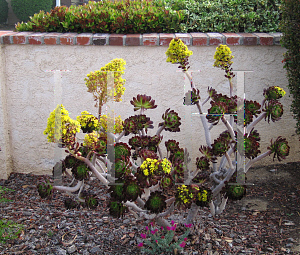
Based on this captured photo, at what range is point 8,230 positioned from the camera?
8.50 feet

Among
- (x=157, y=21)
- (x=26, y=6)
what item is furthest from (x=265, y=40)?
(x=26, y=6)

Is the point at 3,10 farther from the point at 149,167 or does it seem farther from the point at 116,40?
the point at 149,167

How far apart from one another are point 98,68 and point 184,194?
6.75 feet

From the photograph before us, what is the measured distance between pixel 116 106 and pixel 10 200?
1429 millimetres

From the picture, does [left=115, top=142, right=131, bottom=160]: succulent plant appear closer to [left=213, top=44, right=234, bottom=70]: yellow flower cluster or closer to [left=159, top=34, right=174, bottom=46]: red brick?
[left=213, top=44, right=234, bottom=70]: yellow flower cluster

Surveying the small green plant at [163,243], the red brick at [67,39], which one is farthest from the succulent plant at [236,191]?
the red brick at [67,39]

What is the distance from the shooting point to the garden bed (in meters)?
2.36

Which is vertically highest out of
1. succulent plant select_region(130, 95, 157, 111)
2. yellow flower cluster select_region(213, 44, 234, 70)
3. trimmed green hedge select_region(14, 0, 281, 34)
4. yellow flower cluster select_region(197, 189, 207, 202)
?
trimmed green hedge select_region(14, 0, 281, 34)

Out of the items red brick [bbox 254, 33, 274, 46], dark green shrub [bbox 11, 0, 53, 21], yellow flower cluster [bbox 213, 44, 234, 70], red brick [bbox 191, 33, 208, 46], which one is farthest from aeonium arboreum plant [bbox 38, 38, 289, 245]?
dark green shrub [bbox 11, 0, 53, 21]

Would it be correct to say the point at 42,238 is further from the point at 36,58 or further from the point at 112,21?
the point at 112,21

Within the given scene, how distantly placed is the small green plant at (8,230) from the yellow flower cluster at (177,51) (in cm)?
180

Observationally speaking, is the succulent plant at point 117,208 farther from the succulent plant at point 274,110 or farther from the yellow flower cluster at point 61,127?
the succulent plant at point 274,110

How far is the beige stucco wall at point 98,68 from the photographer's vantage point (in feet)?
11.5

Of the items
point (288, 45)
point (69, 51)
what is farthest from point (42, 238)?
point (288, 45)
